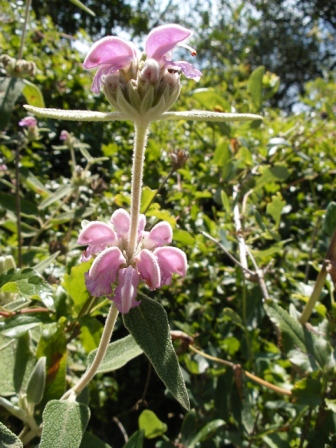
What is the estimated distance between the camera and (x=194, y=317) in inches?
52.6

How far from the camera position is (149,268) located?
53 centimetres

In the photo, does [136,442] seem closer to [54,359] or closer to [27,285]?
[54,359]

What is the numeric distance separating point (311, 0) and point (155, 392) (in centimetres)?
1327

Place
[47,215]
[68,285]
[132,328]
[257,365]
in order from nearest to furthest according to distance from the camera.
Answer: [132,328]
[68,285]
[257,365]
[47,215]

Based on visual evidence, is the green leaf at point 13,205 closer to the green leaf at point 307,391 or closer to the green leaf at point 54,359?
the green leaf at point 54,359

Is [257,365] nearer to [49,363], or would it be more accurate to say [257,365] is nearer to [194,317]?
[194,317]

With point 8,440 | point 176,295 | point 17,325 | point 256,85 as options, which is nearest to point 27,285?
point 17,325

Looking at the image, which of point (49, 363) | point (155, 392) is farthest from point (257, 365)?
point (49, 363)

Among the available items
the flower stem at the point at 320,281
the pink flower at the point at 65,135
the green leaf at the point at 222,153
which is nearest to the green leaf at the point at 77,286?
the flower stem at the point at 320,281

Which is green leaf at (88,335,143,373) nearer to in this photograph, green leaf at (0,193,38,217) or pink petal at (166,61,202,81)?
pink petal at (166,61,202,81)

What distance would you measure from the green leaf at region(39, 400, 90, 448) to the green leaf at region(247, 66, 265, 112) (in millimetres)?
1040

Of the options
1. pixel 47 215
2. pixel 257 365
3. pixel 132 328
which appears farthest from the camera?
pixel 47 215

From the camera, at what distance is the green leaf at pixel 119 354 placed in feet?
2.31

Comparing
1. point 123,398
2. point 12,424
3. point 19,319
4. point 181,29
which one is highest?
point 181,29
